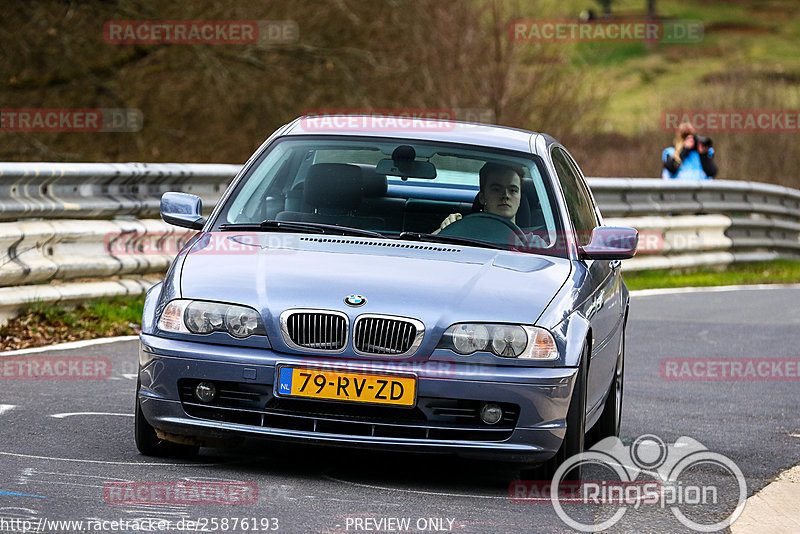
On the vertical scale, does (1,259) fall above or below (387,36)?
below

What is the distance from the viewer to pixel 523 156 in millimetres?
7352

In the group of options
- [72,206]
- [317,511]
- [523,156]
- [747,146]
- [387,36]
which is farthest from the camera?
[747,146]

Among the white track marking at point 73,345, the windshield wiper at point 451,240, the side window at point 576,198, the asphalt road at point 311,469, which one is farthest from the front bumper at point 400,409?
the white track marking at point 73,345

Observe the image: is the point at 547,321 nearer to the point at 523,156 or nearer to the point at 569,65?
the point at 523,156

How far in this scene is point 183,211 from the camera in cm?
721

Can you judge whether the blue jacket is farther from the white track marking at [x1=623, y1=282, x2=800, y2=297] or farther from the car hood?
the car hood

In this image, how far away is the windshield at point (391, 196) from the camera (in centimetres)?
696

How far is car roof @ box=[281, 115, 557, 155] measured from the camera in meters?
7.41

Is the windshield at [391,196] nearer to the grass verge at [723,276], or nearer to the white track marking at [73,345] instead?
the white track marking at [73,345]

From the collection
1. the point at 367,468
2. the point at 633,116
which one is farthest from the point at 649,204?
the point at 633,116

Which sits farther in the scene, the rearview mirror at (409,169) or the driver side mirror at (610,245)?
the rearview mirror at (409,169)

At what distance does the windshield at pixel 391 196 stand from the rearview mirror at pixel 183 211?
0.17 m

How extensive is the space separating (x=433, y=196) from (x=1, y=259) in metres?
3.42

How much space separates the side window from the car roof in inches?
5.8
